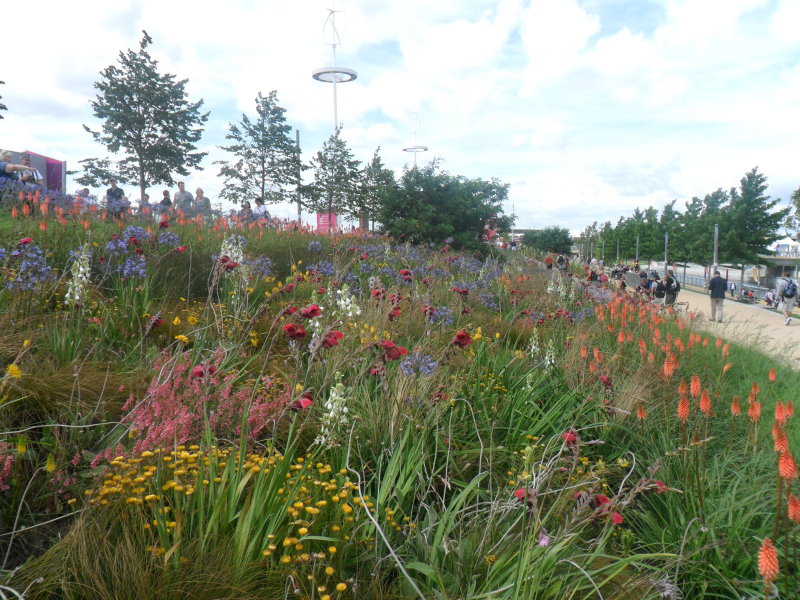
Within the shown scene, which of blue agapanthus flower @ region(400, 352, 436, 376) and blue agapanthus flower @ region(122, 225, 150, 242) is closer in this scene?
blue agapanthus flower @ region(400, 352, 436, 376)

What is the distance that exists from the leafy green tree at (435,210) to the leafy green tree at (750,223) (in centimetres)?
3538

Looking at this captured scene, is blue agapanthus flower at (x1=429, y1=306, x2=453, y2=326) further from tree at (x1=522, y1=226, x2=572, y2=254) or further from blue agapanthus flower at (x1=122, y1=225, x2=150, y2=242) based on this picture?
tree at (x1=522, y1=226, x2=572, y2=254)

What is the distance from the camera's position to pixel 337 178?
2723 cm

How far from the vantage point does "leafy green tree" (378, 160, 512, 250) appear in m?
18.8

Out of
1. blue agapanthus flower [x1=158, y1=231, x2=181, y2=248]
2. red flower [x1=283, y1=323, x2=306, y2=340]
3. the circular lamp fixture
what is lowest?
red flower [x1=283, y1=323, x2=306, y2=340]

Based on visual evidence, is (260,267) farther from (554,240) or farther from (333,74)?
(554,240)

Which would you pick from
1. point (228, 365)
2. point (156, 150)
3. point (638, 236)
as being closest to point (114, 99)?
point (156, 150)

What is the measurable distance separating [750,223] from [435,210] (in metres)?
39.4

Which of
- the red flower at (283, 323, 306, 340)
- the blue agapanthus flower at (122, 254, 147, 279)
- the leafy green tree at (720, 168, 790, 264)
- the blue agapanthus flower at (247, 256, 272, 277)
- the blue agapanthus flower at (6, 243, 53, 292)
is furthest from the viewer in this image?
the leafy green tree at (720, 168, 790, 264)

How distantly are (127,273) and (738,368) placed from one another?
300 inches

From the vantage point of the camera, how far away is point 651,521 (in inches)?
119

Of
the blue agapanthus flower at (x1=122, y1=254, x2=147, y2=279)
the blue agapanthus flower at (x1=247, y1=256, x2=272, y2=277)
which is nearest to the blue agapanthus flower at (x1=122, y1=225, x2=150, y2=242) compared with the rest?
the blue agapanthus flower at (x1=122, y1=254, x2=147, y2=279)

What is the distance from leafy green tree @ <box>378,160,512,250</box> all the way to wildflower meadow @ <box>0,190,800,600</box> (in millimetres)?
13134

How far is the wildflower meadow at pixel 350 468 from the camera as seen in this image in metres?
2.03
